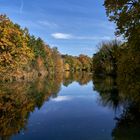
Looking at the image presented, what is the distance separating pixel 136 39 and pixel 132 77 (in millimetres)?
2810

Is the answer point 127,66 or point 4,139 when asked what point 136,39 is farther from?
point 4,139

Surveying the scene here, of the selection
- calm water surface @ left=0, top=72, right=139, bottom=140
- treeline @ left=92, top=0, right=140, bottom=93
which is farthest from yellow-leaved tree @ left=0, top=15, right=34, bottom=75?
treeline @ left=92, top=0, right=140, bottom=93

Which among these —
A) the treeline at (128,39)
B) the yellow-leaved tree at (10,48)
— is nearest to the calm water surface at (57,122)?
the treeline at (128,39)

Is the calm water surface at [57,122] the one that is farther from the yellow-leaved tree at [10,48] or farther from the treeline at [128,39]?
the yellow-leaved tree at [10,48]

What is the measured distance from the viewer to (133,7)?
24.2m

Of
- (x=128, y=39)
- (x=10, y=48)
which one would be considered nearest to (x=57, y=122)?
(x=128, y=39)

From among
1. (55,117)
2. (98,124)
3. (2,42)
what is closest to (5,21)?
(2,42)

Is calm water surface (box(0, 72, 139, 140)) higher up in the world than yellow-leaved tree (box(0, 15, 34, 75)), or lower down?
lower down

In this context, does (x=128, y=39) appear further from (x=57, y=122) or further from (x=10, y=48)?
Answer: (x=10, y=48)

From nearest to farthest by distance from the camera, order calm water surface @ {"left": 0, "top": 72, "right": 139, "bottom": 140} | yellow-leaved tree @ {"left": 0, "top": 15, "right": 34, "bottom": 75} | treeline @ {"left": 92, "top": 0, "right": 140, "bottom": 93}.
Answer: calm water surface @ {"left": 0, "top": 72, "right": 139, "bottom": 140} < treeline @ {"left": 92, "top": 0, "right": 140, "bottom": 93} < yellow-leaved tree @ {"left": 0, "top": 15, "right": 34, "bottom": 75}

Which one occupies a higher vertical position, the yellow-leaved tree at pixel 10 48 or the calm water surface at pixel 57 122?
the yellow-leaved tree at pixel 10 48

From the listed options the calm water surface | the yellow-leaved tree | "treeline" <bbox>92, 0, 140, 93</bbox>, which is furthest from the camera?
the yellow-leaved tree

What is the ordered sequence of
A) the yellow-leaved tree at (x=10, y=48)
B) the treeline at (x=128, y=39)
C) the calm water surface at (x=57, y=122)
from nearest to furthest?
the calm water surface at (x=57, y=122) → the treeline at (x=128, y=39) → the yellow-leaved tree at (x=10, y=48)

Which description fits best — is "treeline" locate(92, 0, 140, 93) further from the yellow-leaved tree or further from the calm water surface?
the yellow-leaved tree
